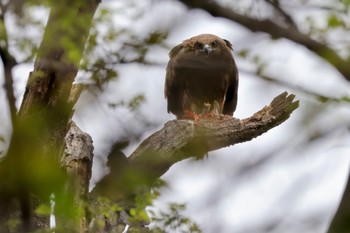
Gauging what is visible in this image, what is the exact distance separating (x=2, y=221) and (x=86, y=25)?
4.82 feet

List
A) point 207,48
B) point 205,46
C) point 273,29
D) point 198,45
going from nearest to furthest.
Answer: point 273,29
point 207,48
point 205,46
point 198,45

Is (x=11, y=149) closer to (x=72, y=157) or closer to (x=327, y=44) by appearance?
(x=327, y=44)

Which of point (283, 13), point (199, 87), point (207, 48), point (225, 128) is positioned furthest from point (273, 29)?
point (199, 87)

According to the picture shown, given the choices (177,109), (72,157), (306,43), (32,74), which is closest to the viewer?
(306,43)

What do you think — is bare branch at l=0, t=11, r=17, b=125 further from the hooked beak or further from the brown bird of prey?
the brown bird of prey

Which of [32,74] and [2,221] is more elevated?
[32,74]

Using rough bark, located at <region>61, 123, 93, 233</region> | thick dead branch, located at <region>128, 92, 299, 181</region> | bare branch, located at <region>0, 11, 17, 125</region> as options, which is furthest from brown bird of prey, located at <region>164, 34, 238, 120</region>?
bare branch, located at <region>0, 11, 17, 125</region>

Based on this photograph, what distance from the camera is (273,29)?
1.49 metres

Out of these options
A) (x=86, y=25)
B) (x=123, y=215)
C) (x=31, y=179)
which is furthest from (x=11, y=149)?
(x=123, y=215)

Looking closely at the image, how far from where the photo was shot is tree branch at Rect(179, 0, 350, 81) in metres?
1.47

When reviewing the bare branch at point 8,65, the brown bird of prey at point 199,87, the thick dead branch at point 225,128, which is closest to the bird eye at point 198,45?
the brown bird of prey at point 199,87

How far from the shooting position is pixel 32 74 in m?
3.10

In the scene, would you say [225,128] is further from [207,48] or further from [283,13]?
[283,13]

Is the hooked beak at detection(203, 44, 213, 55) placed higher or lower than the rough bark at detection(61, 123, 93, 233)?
higher
